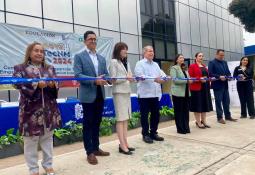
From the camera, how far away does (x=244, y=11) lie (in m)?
26.1

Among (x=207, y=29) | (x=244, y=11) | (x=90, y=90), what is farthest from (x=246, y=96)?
(x=244, y=11)

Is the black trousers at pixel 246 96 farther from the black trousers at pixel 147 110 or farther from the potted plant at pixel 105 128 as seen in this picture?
the black trousers at pixel 147 110

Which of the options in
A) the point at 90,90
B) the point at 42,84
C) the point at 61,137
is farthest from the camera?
the point at 61,137

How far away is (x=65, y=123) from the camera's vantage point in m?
6.59

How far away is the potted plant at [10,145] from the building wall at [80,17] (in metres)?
4.41

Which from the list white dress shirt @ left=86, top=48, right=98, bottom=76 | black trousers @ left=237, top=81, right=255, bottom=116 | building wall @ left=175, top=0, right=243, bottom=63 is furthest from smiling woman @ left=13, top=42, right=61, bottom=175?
building wall @ left=175, top=0, right=243, bottom=63

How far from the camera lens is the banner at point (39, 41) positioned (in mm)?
8805

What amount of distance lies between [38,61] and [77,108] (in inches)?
132

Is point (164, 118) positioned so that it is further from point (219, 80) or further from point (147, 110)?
point (147, 110)

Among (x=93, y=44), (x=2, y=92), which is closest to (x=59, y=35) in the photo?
(x=2, y=92)

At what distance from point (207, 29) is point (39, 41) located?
15.1m

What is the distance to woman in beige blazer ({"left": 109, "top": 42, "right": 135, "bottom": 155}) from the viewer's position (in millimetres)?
4793

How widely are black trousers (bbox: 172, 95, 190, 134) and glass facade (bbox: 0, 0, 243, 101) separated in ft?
18.4

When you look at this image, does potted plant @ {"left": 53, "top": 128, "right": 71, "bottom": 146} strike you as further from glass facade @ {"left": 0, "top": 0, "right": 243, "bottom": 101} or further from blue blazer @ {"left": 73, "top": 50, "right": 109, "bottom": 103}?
glass facade @ {"left": 0, "top": 0, "right": 243, "bottom": 101}
